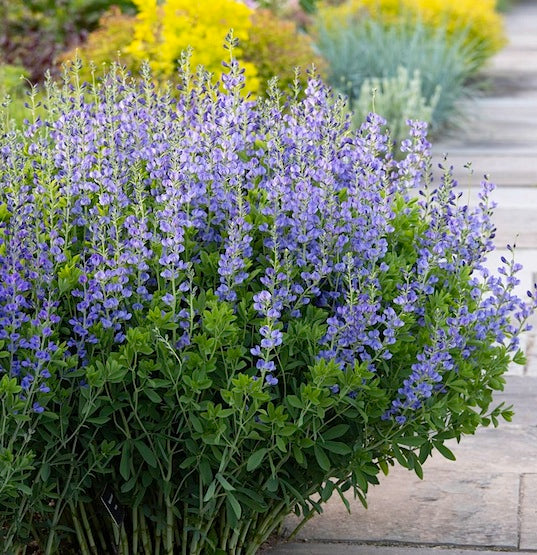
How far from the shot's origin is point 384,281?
3.18 meters

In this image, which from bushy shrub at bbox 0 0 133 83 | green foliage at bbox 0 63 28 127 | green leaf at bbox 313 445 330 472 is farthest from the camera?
bushy shrub at bbox 0 0 133 83

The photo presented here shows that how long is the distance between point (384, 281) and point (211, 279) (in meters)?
0.47

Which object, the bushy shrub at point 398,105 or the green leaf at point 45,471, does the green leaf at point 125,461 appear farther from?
the bushy shrub at point 398,105

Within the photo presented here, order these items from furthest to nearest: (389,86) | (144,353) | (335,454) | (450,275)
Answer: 1. (389,86)
2. (450,275)
3. (335,454)
4. (144,353)

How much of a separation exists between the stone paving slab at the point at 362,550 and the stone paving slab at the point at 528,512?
8 centimetres

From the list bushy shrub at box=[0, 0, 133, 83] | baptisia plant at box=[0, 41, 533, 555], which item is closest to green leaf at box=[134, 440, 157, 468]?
baptisia plant at box=[0, 41, 533, 555]

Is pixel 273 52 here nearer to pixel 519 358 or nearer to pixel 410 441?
pixel 519 358

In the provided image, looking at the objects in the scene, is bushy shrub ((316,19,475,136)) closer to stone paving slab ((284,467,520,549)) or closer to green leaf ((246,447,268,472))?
stone paving slab ((284,467,520,549))

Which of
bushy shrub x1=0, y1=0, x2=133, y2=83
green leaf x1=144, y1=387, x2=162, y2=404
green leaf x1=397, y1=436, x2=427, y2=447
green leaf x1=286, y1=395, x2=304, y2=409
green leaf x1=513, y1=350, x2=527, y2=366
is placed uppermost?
green leaf x1=144, y1=387, x2=162, y2=404

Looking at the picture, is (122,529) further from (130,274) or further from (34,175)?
(34,175)

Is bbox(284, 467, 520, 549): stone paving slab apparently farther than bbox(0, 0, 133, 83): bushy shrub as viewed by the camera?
No

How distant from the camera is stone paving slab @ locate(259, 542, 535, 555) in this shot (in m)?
3.69

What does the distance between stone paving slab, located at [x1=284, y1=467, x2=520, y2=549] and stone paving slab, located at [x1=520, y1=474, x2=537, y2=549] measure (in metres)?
0.02

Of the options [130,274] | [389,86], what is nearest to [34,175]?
[130,274]
